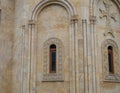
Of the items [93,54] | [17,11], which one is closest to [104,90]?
[93,54]

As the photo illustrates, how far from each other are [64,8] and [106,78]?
496cm

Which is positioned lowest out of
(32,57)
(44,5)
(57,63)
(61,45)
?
(57,63)

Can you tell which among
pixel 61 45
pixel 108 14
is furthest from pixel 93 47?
pixel 108 14

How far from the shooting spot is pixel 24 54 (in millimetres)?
16156

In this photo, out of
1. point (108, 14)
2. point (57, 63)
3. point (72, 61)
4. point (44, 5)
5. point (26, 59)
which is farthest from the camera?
point (108, 14)

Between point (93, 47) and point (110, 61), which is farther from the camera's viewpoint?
point (110, 61)

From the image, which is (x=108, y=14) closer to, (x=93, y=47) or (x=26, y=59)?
(x=93, y=47)

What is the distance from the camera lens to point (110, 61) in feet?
54.4

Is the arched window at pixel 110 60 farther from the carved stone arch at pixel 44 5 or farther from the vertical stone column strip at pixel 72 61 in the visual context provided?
the carved stone arch at pixel 44 5

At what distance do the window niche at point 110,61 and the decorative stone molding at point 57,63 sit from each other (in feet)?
8.65

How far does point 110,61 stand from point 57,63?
11.2 feet

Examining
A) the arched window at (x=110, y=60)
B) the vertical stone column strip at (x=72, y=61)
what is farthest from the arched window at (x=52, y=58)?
the arched window at (x=110, y=60)

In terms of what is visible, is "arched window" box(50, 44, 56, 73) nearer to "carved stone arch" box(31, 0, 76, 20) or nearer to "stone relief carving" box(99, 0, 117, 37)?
"carved stone arch" box(31, 0, 76, 20)

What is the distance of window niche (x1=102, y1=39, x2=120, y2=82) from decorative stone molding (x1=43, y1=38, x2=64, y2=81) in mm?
2637
